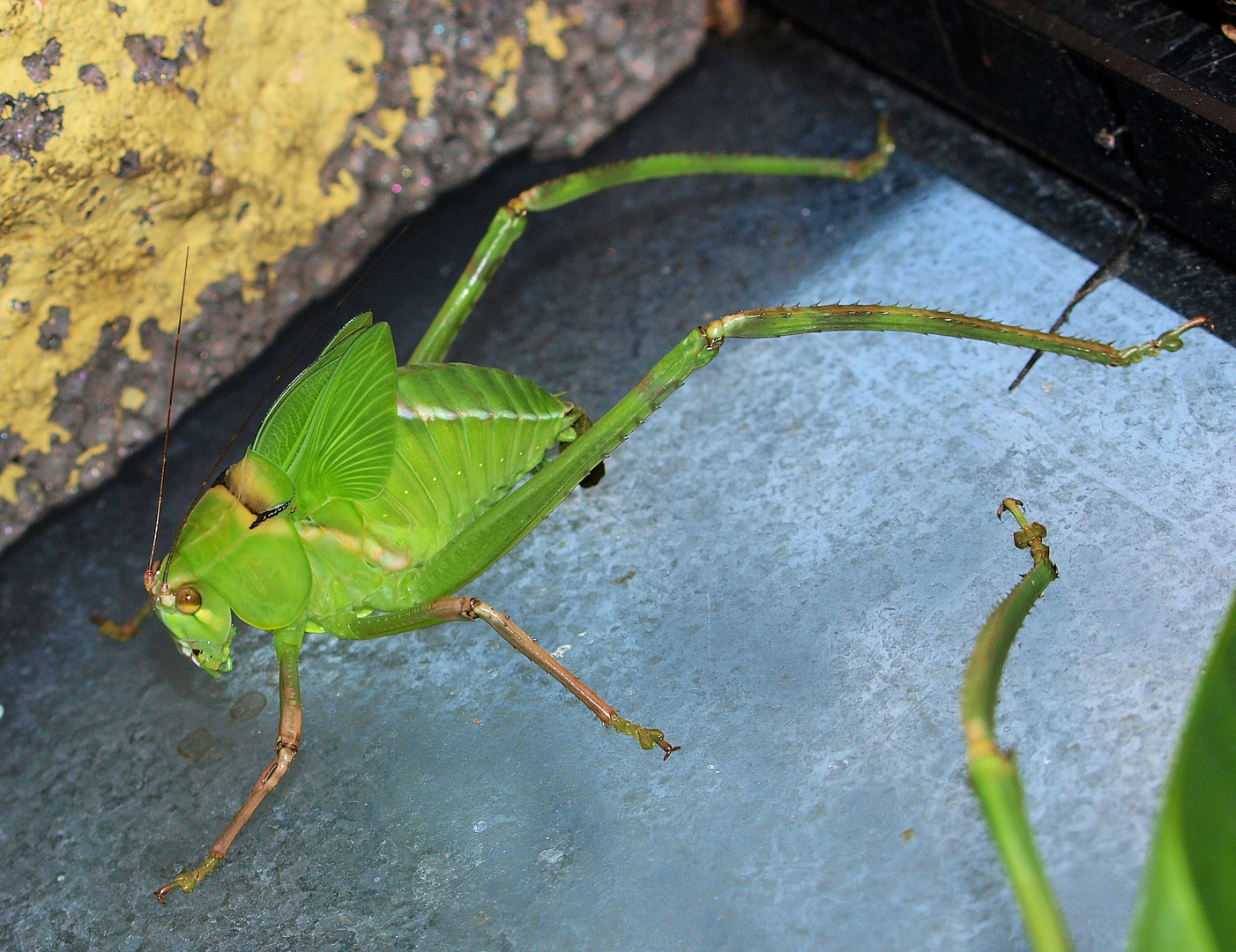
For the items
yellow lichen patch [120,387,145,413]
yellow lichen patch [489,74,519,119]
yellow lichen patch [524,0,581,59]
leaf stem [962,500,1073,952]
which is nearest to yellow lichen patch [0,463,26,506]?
yellow lichen patch [120,387,145,413]

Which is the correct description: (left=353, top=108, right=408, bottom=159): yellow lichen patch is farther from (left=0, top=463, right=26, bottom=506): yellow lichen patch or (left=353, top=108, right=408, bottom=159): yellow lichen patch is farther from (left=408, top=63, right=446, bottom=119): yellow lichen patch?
(left=0, top=463, right=26, bottom=506): yellow lichen patch

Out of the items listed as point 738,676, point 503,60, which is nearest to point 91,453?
point 503,60

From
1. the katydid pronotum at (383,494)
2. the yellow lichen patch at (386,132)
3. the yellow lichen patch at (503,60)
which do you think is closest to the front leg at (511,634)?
the katydid pronotum at (383,494)

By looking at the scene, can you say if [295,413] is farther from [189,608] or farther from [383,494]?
[189,608]

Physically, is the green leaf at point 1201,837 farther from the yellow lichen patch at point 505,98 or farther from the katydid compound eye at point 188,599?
the yellow lichen patch at point 505,98

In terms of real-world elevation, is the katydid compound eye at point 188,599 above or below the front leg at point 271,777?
above
